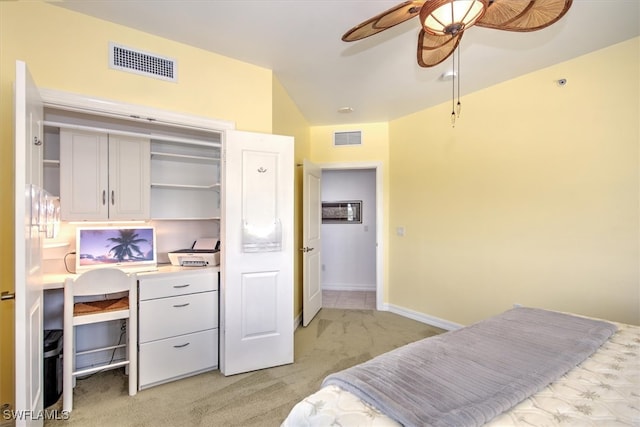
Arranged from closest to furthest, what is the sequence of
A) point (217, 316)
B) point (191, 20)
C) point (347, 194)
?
point (191, 20) < point (217, 316) < point (347, 194)

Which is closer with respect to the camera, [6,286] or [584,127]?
[6,286]

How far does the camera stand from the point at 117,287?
2.13 m

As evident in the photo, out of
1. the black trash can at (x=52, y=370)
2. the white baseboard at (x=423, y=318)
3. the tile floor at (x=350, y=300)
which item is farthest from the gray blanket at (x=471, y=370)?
the tile floor at (x=350, y=300)

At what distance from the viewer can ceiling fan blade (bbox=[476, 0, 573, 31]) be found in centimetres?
124

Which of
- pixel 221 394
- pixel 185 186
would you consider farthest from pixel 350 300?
pixel 185 186

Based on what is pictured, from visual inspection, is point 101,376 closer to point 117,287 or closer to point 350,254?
point 117,287

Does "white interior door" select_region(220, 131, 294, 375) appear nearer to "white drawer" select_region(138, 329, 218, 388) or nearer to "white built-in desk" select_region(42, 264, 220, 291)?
"white drawer" select_region(138, 329, 218, 388)

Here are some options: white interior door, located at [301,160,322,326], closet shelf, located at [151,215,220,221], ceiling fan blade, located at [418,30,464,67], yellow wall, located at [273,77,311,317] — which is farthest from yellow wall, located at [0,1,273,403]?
ceiling fan blade, located at [418,30,464,67]

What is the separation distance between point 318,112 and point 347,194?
197 cm

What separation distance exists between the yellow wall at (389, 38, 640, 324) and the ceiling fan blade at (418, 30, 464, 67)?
62.9 inches

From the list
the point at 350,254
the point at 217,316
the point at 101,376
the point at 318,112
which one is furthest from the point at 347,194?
the point at 101,376

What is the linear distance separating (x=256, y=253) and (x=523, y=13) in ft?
7.38

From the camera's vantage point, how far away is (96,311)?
2127 millimetres

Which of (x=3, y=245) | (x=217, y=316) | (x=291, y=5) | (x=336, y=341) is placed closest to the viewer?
(x=3, y=245)
